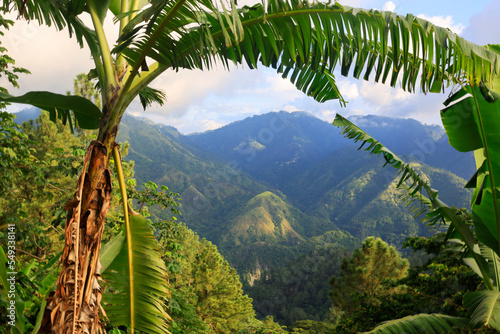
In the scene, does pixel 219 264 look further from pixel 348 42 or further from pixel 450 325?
pixel 348 42

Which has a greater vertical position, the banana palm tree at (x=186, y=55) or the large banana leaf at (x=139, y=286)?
the banana palm tree at (x=186, y=55)

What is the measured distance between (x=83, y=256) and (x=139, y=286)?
69cm

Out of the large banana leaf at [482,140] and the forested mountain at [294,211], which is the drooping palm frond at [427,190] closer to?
the large banana leaf at [482,140]

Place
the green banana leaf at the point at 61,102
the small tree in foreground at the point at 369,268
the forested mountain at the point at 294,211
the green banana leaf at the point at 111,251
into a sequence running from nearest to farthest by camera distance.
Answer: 1. the green banana leaf at the point at 61,102
2. the green banana leaf at the point at 111,251
3. the small tree in foreground at the point at 369,268
4. the forested mountain at the point at 294,211

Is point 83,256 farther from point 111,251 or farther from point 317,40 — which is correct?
point 317,40

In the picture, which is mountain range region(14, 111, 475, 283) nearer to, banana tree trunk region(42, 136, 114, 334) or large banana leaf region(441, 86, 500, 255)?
large banana leaf region(441, 86, 500, 255)

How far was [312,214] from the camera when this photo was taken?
121125 millimetres

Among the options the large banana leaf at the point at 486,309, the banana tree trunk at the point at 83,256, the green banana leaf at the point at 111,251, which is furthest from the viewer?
the large banana leaf at the point at 486,309

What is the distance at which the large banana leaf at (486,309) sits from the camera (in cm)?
236

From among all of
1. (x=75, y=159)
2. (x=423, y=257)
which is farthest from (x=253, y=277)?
(x=75, y=159)

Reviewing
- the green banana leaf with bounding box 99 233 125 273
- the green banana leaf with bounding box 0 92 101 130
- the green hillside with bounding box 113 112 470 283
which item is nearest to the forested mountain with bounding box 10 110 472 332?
the green hillside with bounding box 113 112 470 283

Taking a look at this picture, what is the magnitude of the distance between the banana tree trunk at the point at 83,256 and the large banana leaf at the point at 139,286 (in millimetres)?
440

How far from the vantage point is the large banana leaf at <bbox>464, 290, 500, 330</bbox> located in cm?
236

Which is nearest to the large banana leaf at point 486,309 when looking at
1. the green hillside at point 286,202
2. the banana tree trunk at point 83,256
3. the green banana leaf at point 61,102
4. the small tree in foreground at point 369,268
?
the banana tree trunk at point 83,256
